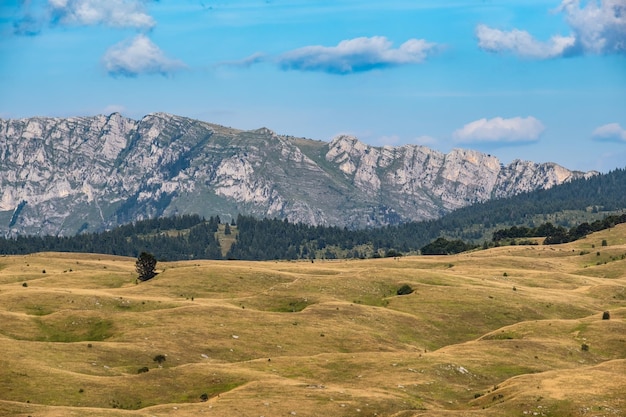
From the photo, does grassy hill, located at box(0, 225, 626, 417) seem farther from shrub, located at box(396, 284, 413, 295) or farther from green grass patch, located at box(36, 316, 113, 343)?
shrub, located at box(396, 284, 413, 295)

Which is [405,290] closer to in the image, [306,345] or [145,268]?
[306,345]

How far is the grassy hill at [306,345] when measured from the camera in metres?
90.3

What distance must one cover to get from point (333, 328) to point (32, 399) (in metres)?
56.2

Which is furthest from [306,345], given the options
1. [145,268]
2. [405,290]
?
[145,268]

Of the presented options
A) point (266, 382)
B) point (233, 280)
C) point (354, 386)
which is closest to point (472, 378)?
point (354, 386)

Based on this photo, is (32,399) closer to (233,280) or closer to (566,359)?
(566,359)

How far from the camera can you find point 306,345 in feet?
417

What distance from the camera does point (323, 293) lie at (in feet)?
548

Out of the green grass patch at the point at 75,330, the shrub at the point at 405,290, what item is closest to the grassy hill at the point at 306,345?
the green grass patch at the point at 75,330

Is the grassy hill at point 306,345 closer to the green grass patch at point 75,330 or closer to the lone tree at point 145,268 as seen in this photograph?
the green grass patch at point 75,330

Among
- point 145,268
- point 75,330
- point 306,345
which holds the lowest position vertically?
point 306,345

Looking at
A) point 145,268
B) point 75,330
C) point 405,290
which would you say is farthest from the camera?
point 145,268

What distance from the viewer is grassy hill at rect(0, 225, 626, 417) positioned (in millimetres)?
90312

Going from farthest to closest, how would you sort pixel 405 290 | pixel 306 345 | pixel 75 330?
pixel 405 290 → pixel 75 330 → pixel 306 345
